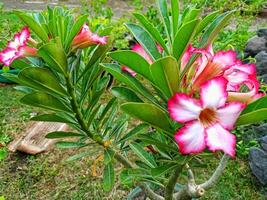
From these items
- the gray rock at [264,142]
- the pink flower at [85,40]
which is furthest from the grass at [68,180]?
the pink flower at [85,40]

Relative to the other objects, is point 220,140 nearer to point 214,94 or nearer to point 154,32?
point 214,94

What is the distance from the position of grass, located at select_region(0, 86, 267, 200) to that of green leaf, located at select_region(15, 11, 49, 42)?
112 cm

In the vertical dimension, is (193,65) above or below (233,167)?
above

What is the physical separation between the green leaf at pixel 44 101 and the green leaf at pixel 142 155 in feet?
0.86

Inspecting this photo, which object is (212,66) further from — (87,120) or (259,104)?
(87,120)

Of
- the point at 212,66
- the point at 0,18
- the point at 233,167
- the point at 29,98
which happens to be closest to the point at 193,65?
the point at 212,66

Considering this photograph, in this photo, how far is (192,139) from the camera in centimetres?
66

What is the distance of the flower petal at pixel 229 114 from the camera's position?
677mm

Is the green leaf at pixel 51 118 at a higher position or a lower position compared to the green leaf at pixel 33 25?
lower

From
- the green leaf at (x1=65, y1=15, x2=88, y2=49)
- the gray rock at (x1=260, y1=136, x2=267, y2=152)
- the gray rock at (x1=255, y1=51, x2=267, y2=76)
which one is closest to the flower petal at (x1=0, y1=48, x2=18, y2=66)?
the green leaf at (x1=65, y1=15, x2=88, y2=49)

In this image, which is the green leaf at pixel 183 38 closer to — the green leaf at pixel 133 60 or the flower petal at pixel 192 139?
the green leaf at pixel 133 60

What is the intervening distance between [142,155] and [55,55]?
1.60 ft

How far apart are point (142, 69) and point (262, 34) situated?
9.57 feet

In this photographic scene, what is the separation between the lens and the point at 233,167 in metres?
2.19
